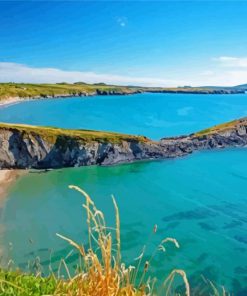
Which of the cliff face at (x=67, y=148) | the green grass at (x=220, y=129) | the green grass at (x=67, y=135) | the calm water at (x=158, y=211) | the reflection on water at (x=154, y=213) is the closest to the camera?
the reflection on water at (x=154, y=213)

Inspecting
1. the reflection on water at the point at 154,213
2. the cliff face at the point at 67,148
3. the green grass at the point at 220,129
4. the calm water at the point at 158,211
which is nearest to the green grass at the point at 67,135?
the cliff face at the point at 67,148

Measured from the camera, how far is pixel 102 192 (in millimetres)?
63406

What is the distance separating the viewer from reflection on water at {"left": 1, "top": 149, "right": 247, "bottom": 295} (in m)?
37.9

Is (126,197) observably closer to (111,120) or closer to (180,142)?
(180,142)

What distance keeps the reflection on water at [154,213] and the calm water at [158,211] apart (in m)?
0.10

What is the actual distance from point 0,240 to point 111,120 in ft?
406


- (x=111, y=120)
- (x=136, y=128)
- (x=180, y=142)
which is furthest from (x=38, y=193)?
(x=111, y=120)

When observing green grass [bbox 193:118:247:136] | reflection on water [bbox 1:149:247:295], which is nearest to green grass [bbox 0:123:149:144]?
reflection on water [bbox 1:149:247:295]

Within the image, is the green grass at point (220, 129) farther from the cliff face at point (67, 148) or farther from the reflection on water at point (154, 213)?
the reflection on water at point (154, 213)

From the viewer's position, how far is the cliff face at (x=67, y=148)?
73.3 meters

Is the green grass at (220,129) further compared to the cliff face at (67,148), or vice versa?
the green grass at (220,129)

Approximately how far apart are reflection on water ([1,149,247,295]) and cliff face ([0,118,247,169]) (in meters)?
3.08

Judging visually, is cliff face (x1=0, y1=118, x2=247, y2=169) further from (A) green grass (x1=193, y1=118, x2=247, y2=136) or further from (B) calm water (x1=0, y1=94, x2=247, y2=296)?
(A) green grass (x1=193, y1=118, x2=247, y2=136)

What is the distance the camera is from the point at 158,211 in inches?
→ 2153
